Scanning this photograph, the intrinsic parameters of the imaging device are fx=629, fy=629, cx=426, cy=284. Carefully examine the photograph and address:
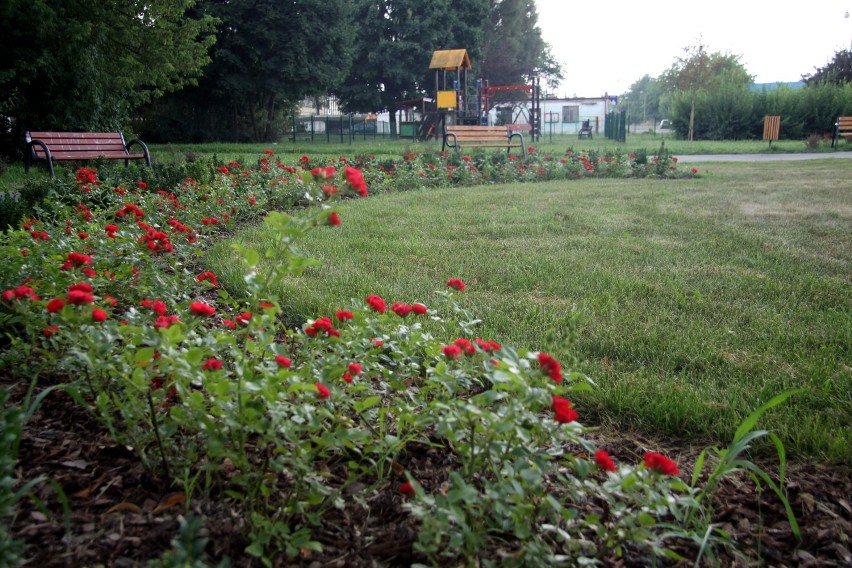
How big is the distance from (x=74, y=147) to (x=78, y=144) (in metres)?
0.09

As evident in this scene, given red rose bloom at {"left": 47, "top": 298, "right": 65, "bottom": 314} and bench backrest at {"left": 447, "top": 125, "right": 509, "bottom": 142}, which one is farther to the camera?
bench backrest at {"left": 447, "top": 125, "right": 509, "bottom": 142}

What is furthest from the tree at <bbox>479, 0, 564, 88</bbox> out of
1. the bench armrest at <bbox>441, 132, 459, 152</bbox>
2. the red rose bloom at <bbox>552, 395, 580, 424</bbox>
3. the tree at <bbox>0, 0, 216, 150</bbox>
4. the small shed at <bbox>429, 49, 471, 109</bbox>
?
the red rose bloom at <bbox>552, 395, 580, 424</bbox>

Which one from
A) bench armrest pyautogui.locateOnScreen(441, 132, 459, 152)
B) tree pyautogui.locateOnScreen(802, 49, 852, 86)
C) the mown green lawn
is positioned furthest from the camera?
tree pyautogui.locateOnScreen(802, 49, 852, 86)

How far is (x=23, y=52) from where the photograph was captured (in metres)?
11.1

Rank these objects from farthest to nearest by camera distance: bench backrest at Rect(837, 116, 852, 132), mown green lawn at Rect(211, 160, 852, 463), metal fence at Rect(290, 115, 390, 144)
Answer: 1. metal fence at Rect(290, 115, 390, 144)
2. bench backrest at Rect(837, 116, 852, 132)
3. mown green lawn at Rect(211, 160, 852, 463)

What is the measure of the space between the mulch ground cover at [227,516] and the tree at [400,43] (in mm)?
32809

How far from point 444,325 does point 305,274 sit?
137 centimetres

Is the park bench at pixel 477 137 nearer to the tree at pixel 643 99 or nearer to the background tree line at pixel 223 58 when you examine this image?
the background tree line at pixel 223 58

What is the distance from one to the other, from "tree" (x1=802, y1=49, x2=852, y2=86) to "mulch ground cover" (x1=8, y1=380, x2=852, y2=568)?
35902 mm

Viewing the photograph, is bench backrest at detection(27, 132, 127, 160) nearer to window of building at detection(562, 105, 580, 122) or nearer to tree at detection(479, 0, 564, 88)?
tree at detection(479, 0, 564, 88)

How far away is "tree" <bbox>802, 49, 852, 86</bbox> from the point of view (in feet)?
103

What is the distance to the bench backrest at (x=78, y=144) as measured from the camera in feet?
25.7

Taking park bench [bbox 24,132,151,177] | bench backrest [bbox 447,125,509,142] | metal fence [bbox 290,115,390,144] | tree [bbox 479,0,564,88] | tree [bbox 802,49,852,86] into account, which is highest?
tree [bbox 479,0,564,88]

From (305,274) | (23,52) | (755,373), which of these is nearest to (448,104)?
(23,52)
